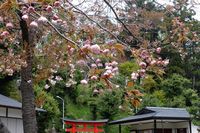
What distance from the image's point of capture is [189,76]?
90.4 feet

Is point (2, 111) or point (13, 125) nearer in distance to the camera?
point (2, 111)

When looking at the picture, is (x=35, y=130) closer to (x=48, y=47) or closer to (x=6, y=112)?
(x=48, y=47)

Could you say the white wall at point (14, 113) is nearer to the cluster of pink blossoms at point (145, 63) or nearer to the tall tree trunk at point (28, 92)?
the tall tree trunk at point (28, 92)

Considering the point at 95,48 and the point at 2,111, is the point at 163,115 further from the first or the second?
the point at 95,48

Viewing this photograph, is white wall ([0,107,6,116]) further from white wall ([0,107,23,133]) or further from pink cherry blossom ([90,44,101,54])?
pink cherry blossom ([90,44,101,54])

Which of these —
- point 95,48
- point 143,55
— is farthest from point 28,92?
point 95,48

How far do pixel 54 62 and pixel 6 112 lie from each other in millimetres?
6984

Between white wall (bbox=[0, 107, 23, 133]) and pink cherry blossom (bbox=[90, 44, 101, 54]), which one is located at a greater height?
pink cherry blossom (bbox=[90, 44, 101, 54])

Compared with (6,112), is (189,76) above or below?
above

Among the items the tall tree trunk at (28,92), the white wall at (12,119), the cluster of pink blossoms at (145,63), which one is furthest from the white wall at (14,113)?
the cluster of pink blossoms at (145,63)

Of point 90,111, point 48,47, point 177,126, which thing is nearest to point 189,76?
point 90,111

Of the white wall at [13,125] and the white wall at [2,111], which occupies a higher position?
the white wall at [2,111]

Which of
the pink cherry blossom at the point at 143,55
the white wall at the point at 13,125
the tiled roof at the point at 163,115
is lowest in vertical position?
the white wall at the point at 13,125

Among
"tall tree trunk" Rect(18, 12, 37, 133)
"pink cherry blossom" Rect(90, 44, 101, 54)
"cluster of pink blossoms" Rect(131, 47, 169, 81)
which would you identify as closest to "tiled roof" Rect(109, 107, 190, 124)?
"tall tree trunk" Rect(18, 12, 37, 133)
